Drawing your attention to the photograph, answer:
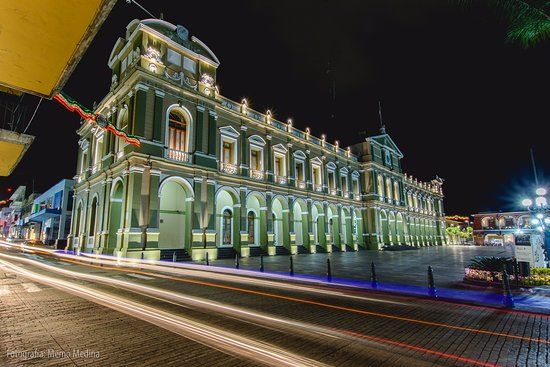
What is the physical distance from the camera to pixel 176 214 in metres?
21.0

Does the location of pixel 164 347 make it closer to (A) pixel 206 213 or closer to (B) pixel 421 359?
(B) pixel 421 359

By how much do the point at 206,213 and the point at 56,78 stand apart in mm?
17279

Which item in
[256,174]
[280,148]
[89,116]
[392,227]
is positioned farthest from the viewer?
[392,227]

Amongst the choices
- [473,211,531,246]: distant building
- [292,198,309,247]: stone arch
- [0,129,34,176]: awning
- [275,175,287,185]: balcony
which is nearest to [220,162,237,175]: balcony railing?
[275,175,287,185]: balcony

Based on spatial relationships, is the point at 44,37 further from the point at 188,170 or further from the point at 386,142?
the point at 386,142

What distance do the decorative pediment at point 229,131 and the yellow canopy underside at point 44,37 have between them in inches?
786

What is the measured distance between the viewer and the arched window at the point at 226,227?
75.4ft

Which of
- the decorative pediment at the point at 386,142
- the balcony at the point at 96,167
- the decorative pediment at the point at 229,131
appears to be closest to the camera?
the decorative pediment at the point at 229,131

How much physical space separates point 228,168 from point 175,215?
228 inches

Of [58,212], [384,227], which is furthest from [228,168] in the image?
[58,212]

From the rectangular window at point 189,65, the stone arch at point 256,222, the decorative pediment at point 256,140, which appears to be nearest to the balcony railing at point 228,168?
the stone arch at point 256,222

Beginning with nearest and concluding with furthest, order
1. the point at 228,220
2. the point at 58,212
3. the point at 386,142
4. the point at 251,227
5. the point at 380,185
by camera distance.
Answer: the point at 228,220
the point at 251,227
the point at 58,212
the point at 380,185
the point at 386,142

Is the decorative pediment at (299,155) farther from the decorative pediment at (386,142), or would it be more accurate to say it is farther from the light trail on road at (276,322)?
the light trail on road at (276,322)

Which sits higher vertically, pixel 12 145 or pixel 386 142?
pixel 386 142
